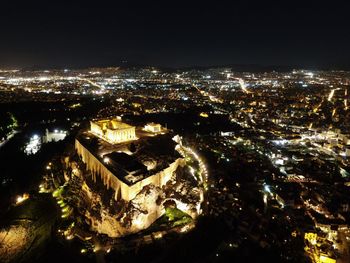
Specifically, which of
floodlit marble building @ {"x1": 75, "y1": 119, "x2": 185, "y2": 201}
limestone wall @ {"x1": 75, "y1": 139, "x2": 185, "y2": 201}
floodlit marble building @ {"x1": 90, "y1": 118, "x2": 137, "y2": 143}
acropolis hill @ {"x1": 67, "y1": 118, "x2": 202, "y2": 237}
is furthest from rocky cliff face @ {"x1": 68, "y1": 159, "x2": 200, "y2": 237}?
floodlit marble building @ {"x1": 90, "y1": 118, "x2": 137, "y2": 143}

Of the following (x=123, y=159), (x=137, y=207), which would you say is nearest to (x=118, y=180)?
(x=137, y=207)

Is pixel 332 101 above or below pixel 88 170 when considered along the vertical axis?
below

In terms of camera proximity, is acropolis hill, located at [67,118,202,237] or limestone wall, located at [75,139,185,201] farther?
limestone wall, located at [75,139,185,201]

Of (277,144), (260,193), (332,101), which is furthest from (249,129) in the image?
(332,101)

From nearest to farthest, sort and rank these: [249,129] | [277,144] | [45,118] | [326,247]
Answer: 1. [326,247]
2. [277,144]
3. [249,129]
4. [45,118]

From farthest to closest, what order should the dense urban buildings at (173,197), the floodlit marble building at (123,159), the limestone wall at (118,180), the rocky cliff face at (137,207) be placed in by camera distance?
the floodlit marble building at (123,159) < the limestone wall at (118,180) < the rocky cliff face at (137,207) < the dense urban buildings at (173,197)

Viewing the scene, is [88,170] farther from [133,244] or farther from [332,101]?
[332,101]

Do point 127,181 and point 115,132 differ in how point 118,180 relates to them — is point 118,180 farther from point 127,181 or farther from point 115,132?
point 115,132

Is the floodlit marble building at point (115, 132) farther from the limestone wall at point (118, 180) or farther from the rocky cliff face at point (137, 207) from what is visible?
the rocky cliff face at point (137, 207)

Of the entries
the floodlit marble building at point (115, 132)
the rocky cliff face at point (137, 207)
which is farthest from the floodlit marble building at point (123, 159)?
the rocky cliff face at point (137, 207)

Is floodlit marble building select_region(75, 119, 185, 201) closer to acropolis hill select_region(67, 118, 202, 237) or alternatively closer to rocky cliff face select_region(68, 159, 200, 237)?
acropolis hill select_region(67, 118, 202, 237)

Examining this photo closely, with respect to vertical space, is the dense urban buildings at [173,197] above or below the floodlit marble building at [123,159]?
below
